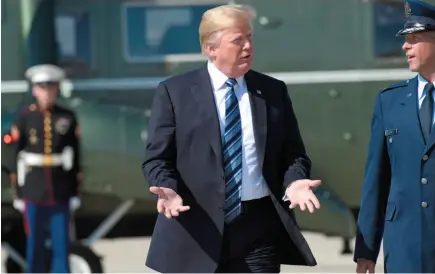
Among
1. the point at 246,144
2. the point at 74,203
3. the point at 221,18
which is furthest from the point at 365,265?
the point at 74,203

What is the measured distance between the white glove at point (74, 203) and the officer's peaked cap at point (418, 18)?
381cm

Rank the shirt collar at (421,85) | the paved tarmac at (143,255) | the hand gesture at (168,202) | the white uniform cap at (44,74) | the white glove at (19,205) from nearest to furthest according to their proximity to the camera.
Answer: the hand gesture at (168,202), the shirt collar at (421,85), the white uniform cap at (44,74), the white glove at (19,205), the paved tarmac at (143,255)

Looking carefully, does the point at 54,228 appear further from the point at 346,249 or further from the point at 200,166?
the point at 200,166

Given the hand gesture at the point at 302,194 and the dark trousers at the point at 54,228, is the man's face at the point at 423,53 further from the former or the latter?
the dark trousers at the point at 54,228

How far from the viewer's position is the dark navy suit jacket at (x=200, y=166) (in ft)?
10.9

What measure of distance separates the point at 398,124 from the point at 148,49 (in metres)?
3.74

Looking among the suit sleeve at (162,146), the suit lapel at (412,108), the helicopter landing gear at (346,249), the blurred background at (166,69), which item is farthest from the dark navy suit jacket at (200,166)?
the helicopter landing gear at (346,249)

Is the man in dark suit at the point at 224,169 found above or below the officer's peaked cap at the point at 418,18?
below

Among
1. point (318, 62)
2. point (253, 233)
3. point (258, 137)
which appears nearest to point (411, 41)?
point (258, 137)

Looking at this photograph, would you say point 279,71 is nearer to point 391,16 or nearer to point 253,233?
point 391,16

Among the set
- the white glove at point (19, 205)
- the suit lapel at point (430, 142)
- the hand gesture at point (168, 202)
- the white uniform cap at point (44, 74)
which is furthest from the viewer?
the white glove at point (19, 205)

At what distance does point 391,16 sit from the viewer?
688 cm

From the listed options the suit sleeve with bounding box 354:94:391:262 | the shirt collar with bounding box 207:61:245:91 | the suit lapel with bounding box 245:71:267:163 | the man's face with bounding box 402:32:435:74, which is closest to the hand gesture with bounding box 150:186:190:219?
the suit lapel with bounding box 245:71:267:163

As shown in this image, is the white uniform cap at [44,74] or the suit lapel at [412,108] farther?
the white uniform cap at [44,74]
